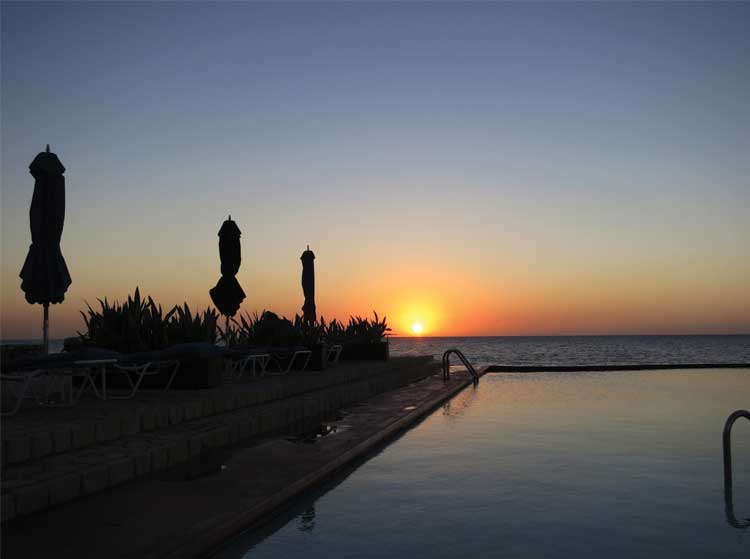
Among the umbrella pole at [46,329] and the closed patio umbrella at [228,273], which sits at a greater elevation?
the closed patio umbrella at [228,273]

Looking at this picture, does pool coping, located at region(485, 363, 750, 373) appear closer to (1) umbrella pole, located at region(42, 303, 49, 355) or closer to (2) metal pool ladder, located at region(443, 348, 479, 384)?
(2) metal pool ladder, located at region(443, 348, 479, 384)

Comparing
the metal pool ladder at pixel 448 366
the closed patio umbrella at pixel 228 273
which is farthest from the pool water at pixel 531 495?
the metal pool ladder at pixel 448 366

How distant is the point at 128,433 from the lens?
253 inches

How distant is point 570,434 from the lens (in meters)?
8.77

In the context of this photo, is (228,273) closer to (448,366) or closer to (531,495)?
(448,366)

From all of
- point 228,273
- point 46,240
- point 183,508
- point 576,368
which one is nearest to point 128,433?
point 183,508

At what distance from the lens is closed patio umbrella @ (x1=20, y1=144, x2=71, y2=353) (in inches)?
337

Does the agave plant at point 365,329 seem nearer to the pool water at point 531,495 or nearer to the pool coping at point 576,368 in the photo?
the pool coping at point 576,368

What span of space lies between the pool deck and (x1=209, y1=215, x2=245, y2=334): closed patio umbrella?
6.66m

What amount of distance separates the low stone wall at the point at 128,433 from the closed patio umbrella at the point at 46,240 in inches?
74.4

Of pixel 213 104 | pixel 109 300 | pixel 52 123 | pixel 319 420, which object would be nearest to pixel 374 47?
pixel 213 104

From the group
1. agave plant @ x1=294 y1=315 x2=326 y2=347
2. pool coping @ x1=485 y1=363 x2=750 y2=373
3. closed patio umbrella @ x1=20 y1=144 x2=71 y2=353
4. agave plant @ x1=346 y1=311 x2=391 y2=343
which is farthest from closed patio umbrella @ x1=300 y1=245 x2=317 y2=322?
closed patio umbrella @ x1=20 y1=144 x2=71 y2=353

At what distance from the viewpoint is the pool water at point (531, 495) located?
425cm

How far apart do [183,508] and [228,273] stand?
956cm
